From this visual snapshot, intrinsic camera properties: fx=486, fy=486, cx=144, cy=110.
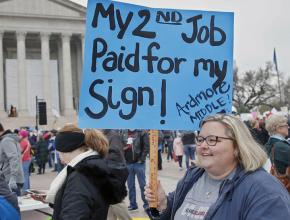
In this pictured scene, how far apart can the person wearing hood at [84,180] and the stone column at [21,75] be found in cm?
4318

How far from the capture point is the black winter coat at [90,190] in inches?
118

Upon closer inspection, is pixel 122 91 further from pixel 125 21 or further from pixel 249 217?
pixel 249 217

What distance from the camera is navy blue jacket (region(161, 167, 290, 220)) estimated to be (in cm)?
212

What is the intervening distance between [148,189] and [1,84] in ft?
148

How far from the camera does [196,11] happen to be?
11.1 ft

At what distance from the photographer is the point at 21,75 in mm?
45656

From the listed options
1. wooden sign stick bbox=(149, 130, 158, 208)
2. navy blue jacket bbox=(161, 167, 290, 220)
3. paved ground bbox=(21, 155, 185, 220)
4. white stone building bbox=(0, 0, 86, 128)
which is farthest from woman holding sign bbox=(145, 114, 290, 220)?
white stone building bbox=(0, 0, 86, 128)

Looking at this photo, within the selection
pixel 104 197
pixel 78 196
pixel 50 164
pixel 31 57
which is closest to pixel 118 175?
pixel 104 197

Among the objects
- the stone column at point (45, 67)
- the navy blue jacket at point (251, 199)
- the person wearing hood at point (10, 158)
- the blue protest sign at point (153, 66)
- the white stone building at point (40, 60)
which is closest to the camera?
the navy blue jacket at point (251, 199)

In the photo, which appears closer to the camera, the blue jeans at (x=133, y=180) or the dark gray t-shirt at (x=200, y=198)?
the dark gray t-shirt at (x=200, y=198)

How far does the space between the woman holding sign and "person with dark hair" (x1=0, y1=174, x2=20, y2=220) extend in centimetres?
164

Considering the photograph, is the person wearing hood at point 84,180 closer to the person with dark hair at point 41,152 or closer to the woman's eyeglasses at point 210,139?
the woman's eyeglasses at point 210,139

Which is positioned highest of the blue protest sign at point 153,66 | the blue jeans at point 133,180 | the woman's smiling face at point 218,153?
the blue protest sign at point 153,66

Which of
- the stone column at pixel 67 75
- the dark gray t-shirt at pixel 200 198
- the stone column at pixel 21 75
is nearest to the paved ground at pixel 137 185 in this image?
the dark gray t-shirt at pixel 200 198
